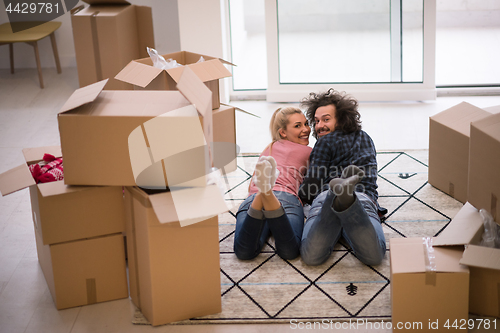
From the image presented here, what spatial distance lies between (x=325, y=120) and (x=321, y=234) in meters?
0.69

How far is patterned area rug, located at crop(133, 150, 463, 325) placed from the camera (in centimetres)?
192

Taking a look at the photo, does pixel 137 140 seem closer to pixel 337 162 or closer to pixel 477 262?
pixel 337 162

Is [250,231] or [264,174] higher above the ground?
[264,174]

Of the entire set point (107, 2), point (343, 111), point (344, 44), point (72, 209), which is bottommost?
point (72, 209)

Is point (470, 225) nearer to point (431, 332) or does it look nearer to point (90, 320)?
point (431, 332)

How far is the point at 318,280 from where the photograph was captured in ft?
6.86

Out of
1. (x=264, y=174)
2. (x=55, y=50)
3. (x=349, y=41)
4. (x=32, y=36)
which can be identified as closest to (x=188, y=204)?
(x=264, y=174)

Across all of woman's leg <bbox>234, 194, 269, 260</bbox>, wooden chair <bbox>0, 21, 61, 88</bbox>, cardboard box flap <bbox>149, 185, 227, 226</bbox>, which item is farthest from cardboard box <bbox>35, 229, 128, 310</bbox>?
wooden chair <bbox>0, 21, 61, 88</bbox>

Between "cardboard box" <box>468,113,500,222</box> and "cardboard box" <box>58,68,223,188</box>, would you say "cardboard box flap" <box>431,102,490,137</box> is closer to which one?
"cardboard box" <box>468,113,500,222</box>

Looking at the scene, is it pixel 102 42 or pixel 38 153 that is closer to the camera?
pixel 38 153

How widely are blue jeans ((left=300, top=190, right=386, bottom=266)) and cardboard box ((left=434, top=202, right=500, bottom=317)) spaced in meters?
0.25

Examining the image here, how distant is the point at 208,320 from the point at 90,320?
43cm

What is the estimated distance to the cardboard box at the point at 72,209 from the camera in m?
1.87

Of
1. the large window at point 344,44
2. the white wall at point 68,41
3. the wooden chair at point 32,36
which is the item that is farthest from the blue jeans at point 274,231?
the white wall at point 68,41
